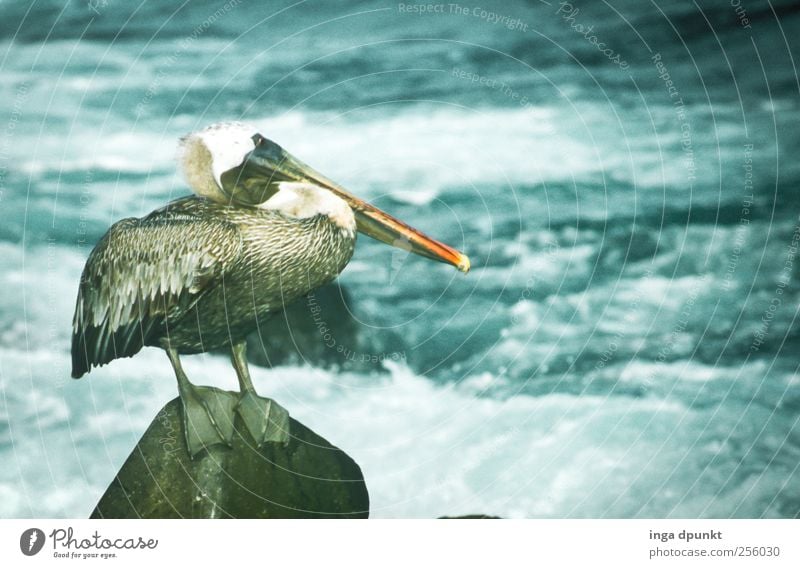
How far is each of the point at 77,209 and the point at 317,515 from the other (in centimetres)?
132

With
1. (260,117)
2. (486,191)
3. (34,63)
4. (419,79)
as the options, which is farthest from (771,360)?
(34,63)

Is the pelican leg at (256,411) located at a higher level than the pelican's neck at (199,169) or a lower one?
lower

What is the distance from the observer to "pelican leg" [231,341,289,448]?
10.9 ft

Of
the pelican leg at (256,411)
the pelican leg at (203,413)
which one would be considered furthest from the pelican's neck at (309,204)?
the pelican leg at (203,413)

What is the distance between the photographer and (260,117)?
3422mm

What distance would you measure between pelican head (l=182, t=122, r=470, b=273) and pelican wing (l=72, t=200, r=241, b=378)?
4.8 inches

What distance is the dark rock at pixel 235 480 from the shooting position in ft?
10.8

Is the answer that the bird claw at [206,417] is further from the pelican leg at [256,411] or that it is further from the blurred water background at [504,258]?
the blurred water background at [504,258]

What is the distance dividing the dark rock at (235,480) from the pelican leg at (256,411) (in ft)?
0.09

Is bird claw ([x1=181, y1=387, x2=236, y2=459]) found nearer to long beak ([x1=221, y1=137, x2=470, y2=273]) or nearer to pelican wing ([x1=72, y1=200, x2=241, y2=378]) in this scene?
pelican wing ([x1=72, y1=200, x2=241, y2=378])

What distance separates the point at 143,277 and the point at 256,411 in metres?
0.57

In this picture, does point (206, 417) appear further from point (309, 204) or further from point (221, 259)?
point (309, 204)

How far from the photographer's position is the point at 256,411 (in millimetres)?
3326

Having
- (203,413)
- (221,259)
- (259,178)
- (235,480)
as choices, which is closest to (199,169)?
(259,178)
